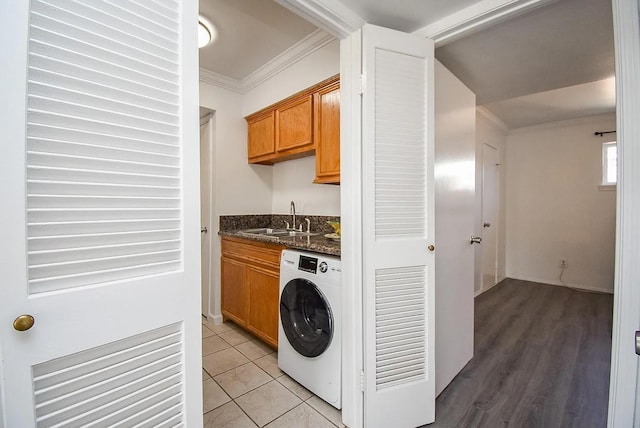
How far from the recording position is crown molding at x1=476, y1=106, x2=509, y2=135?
3.41 metres

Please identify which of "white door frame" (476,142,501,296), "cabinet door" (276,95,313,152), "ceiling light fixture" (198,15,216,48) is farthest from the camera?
"white door frame" (476,142,501,296)

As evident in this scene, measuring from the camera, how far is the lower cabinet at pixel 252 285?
6.73 ft

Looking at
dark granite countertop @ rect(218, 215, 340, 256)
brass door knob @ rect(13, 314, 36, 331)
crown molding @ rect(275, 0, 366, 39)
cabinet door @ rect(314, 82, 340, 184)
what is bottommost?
brass door knob @ rect(13, 314, 36, 331)

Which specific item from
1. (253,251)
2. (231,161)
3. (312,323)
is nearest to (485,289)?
(312,323)

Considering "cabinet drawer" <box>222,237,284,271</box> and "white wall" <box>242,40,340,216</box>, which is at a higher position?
"white wall" <box>242,40,340,216</box>

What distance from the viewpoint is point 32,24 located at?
0.57 metres

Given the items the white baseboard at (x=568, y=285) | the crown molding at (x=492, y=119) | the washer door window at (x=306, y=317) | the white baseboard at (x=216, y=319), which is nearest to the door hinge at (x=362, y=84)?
the washer door window at (x=306, y=317)

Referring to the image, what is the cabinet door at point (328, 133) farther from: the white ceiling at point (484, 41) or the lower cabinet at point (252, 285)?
the lower cabinet at point (252, 285)

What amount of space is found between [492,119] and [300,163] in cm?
298

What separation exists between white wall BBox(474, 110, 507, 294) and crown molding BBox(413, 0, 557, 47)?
94.6 inches

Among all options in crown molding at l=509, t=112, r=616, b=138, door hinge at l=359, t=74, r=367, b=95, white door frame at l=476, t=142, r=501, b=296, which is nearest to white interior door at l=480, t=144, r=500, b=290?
white door frame at l=476, t=142, r=501, b=296

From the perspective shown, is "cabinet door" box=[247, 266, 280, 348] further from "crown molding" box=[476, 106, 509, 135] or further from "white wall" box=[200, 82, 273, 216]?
"crown molding" box=[476, 106, 509, 135]

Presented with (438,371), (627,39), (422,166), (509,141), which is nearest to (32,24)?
(422,166)

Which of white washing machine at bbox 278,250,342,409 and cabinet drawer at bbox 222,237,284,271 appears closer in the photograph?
white washing machine at bbox 278,250,342,409
